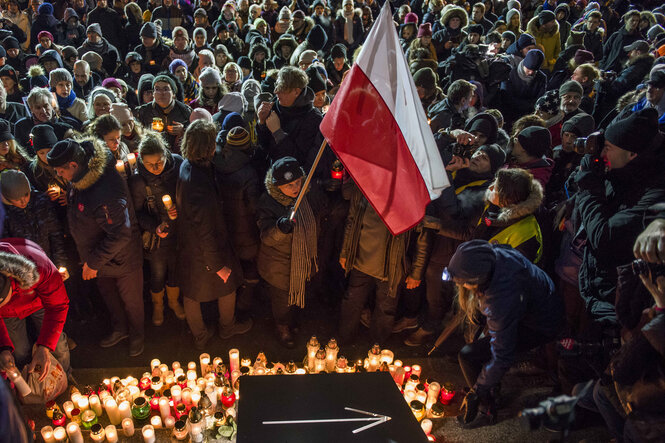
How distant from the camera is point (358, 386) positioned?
2756 millimetres

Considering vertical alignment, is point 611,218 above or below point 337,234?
above

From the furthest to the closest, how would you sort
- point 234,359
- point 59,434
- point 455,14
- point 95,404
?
point 455,14 → point 234,359 → point 95,404 → point 59,434

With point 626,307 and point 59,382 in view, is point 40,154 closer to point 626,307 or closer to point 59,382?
point 59,382

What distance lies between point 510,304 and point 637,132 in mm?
1502

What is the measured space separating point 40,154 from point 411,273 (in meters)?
3.68

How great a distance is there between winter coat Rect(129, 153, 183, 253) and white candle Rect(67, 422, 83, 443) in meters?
1.71

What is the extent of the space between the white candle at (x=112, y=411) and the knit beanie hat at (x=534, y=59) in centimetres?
684

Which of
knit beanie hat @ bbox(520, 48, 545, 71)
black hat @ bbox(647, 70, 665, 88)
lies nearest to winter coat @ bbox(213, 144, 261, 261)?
black hat @ bbox(647, 70, 665, 88)

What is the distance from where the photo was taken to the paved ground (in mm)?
3480

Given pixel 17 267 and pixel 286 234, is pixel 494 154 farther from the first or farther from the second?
pixel 17 267

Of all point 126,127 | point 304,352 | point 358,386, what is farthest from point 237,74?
point 358,386

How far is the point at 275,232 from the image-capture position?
3818 mm

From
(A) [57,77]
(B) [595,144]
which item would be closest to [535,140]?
(B) [595,144]

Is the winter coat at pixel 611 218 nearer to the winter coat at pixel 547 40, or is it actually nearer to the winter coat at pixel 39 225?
the winter coat at pixel 39 225
